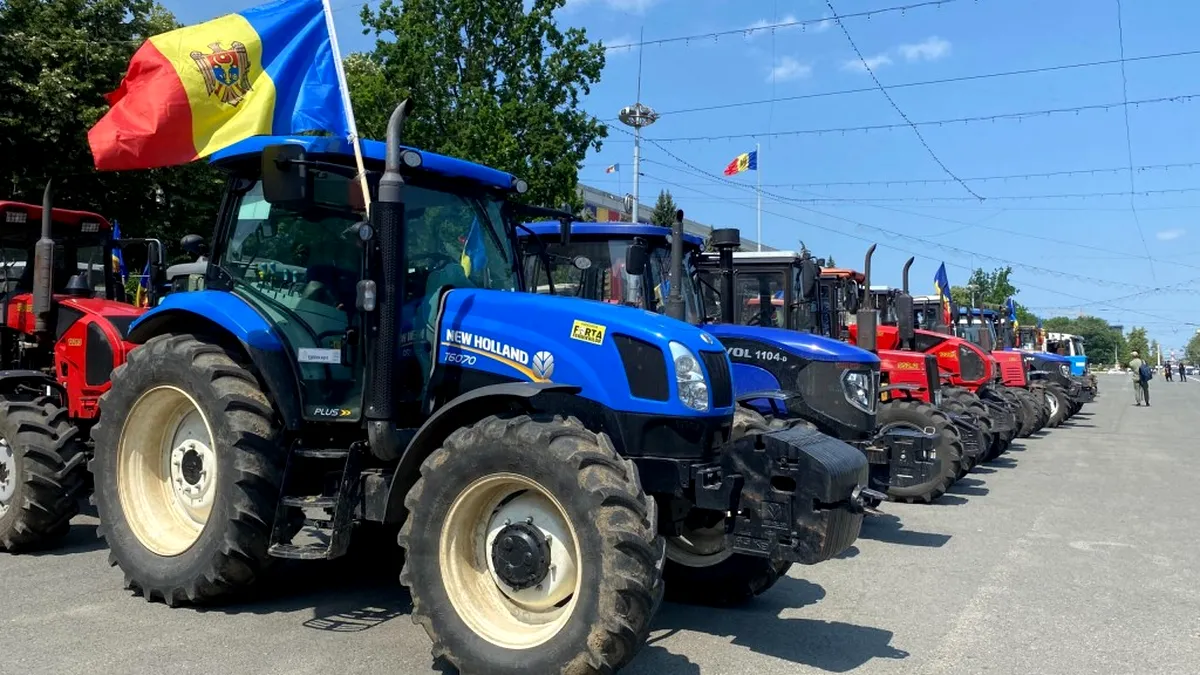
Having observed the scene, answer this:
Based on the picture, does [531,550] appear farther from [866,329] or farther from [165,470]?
[866,329]

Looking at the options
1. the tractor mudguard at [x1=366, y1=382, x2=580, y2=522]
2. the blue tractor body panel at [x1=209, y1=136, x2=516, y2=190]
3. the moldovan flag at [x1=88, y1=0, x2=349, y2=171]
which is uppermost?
the moldovan flag at [x1=88, y1=0, x2=349, y2=171]

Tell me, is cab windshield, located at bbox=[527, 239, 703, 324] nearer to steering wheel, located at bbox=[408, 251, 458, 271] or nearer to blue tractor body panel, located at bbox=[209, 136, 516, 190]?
blue tractor body panel, located at bbox=[209, 136, 516, 190]

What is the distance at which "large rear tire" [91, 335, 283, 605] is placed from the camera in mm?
5035

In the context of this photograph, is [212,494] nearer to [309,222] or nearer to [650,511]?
[309,222]

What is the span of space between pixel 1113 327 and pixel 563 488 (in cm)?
16802

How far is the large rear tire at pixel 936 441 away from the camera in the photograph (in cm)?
1017

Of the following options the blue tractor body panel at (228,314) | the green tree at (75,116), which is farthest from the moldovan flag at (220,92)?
the green tree at (75,116)

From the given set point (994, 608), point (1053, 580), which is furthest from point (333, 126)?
point (1053, 580)

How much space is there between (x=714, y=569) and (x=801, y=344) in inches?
118

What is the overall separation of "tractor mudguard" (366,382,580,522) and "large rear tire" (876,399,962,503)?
642 cm

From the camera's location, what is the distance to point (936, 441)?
10172mm

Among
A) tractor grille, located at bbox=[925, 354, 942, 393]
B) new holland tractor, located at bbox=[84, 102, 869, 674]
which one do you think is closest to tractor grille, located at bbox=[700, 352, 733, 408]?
new holland tractor, located at bbox=[84, 102, 869, 674]

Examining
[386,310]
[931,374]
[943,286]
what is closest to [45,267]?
[386,310]

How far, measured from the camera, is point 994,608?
234 inches
